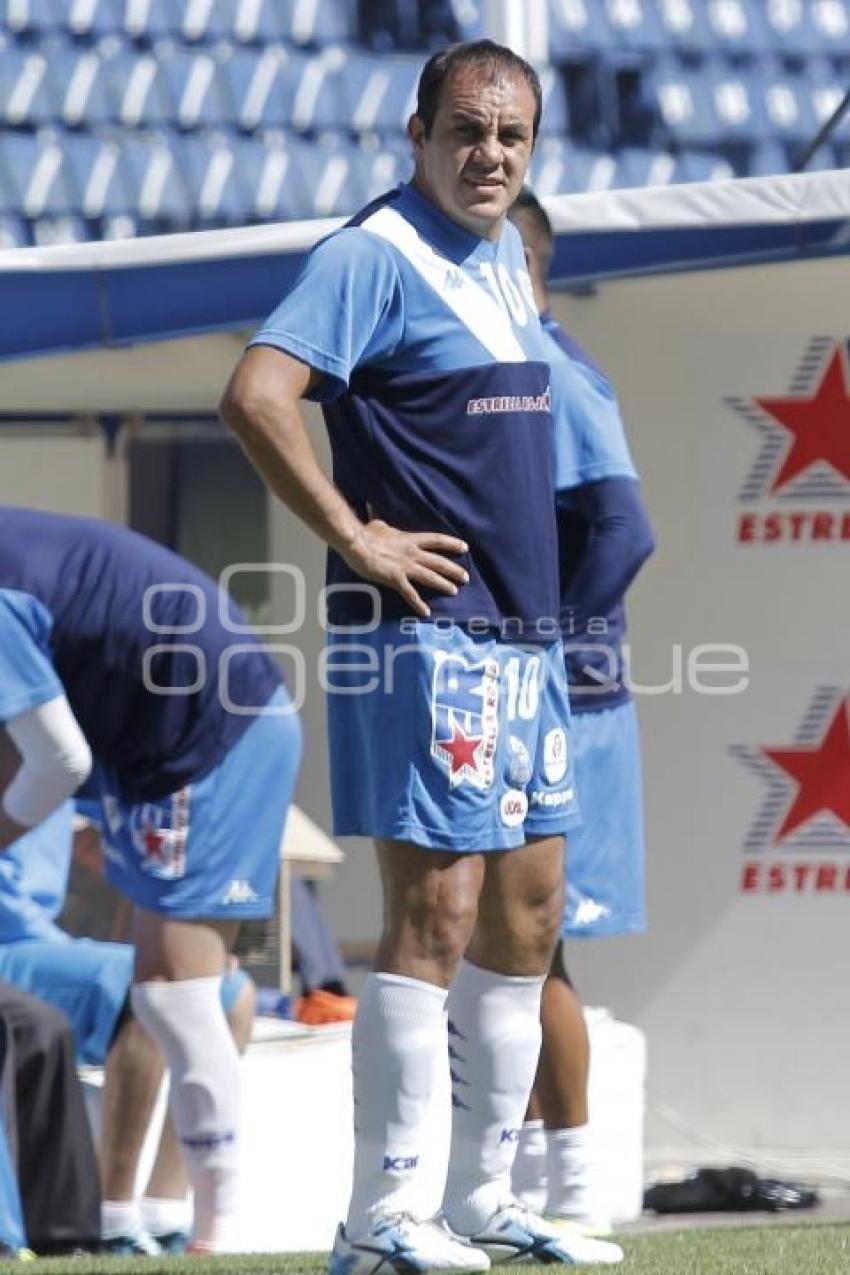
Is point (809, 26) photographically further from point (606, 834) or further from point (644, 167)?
point (606, 834)

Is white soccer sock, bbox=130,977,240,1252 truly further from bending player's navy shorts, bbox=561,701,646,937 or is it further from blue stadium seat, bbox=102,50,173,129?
blue stadium seat, bbox=102,50,173,129

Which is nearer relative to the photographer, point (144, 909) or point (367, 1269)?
point (367, 1269)

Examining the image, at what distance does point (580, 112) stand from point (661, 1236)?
6097mm

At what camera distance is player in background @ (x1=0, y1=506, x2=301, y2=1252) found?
5.45m

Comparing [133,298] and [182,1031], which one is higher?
[133,298]

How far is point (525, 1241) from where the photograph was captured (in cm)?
416

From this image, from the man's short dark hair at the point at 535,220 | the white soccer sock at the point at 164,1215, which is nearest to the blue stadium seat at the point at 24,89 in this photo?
the man's short dark hair at the point at 535,220

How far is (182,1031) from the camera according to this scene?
5.48 meters

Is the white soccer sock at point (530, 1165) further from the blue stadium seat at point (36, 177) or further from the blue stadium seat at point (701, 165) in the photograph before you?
the blue stadium seat at point (701, 165)

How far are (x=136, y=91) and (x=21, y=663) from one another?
5.59m

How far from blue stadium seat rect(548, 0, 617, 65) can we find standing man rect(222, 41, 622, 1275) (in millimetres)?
6639

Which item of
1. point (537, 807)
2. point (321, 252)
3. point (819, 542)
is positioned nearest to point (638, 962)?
point (819, 542)

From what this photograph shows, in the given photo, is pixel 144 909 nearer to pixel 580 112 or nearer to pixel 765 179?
pixel 765 179

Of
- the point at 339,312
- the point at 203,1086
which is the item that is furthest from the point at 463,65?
the point at 203,1086
